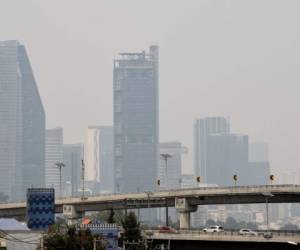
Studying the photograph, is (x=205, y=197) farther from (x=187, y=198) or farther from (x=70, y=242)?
(x=70, y=242)

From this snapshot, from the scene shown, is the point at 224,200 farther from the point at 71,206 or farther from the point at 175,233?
the point at 71,206

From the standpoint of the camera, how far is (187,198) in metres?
175

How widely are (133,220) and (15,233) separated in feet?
113

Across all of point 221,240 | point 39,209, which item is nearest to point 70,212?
point 221,240

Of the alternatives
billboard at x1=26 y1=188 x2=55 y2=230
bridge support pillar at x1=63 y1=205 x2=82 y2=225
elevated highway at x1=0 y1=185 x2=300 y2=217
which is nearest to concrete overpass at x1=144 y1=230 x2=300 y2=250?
elevated highway at x1=0 y1=185 x2=300 y2=217

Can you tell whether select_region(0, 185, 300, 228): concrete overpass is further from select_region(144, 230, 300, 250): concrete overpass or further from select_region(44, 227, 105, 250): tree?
select_region(44, 227, 105, 250): tree

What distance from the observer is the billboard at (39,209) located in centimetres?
11075

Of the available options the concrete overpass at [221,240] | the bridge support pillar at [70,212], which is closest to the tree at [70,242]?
the concrete overpass at [221,240]

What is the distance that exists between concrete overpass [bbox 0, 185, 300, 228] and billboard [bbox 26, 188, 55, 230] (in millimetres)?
46815

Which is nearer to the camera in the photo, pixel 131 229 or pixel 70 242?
pixel 70 242

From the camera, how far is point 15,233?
103562 millimetres

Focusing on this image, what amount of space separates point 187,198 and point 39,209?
218 ft

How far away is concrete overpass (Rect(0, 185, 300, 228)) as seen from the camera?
525 ft

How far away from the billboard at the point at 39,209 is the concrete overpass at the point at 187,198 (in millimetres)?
46815
